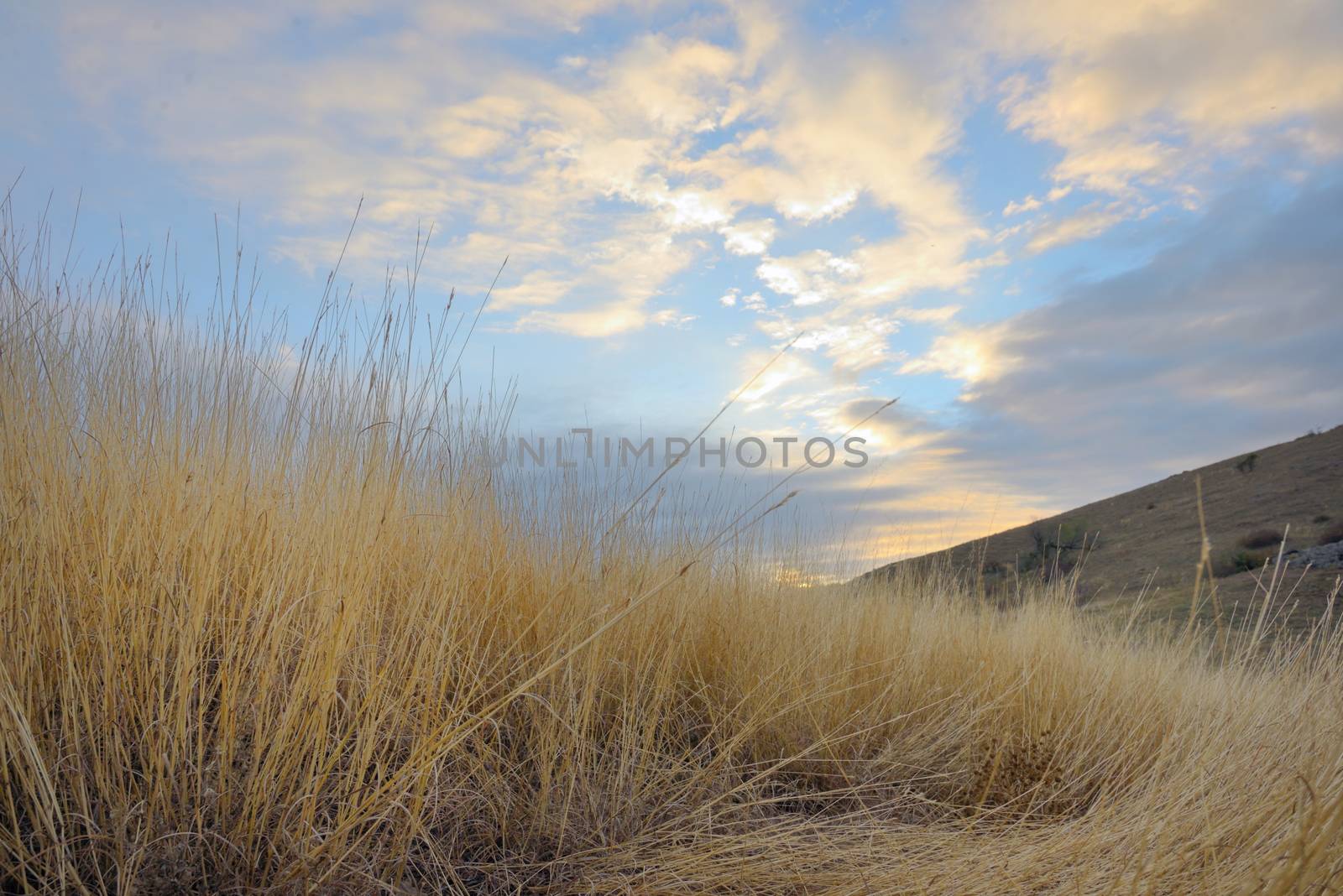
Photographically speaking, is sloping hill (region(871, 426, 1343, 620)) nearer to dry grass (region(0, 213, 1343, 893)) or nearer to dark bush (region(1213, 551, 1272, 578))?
dark bush (region(1213, 551, 1272, 578))

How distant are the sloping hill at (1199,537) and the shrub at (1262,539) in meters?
0.02

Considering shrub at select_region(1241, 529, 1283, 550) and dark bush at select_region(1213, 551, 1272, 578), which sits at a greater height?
shrub at select_region(1241, 529, 1283, 550)

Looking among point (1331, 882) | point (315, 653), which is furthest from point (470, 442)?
point (1331, 882)

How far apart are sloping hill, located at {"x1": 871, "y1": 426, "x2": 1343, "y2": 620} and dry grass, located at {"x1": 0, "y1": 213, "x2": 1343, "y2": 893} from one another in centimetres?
617

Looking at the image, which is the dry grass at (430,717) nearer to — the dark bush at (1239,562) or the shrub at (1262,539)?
the dark bush at (1239,562)

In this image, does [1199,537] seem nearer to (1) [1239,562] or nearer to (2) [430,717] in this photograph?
(1) [1239,562]

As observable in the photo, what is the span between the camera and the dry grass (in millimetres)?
1550

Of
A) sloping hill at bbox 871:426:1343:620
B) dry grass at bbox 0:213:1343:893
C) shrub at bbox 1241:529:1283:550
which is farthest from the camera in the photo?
shrub at bbox 1241:529:1283:550

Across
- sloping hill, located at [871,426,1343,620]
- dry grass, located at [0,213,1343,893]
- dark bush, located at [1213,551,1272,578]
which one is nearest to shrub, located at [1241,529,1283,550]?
sloping hill, located at [871,426,1343,620]

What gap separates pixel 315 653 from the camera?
1797 mm

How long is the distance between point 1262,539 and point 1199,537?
97 centimetres

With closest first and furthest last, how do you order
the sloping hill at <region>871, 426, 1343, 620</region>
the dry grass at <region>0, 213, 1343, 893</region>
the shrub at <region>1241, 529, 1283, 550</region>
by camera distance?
1. the dry grass at <region>0, 213, 1343, 893</region>
2. the sloping hill at <region>871, 426, 1343, 620</region>
3. the shrub at <region>1241, 529, 1283, 550</region>

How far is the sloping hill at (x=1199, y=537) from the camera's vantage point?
A: 423 inches

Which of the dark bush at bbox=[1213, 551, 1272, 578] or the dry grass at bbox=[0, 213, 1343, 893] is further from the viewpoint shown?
the dark bush at bbox=[1213, 551, 1272, 578]
